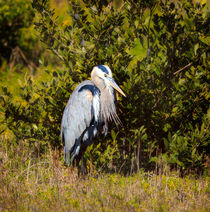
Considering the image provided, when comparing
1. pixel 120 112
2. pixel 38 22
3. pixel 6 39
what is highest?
pixel 6 39

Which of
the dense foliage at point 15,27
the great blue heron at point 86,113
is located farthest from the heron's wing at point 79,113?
the dense foliage at point 15,27

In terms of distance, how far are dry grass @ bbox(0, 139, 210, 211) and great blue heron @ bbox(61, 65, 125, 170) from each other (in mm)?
407

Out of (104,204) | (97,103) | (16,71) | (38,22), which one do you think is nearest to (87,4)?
(38,22)

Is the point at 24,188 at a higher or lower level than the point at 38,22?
lower

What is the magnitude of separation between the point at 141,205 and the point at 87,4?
2.72m

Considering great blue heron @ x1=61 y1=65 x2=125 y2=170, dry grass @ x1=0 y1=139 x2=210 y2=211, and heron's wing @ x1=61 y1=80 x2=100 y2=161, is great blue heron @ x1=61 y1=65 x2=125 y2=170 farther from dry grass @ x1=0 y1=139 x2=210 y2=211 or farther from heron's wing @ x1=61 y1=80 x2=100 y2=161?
dry grass @ x1=0 y1=139 x2=210 y2=211

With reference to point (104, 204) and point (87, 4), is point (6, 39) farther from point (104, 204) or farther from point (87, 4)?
point (104, 204)

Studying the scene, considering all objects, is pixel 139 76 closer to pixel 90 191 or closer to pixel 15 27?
pixel 90 191

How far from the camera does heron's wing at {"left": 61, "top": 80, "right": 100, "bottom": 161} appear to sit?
5.04m

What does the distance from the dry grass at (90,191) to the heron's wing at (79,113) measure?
0.48 meters

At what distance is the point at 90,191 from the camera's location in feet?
14.1

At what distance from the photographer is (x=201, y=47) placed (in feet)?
15.3

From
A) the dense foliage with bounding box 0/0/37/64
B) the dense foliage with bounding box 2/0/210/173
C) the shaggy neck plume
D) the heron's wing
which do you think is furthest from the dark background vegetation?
the dense foliage with bounding box 0/0/37/64

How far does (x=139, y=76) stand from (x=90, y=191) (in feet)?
5.14
